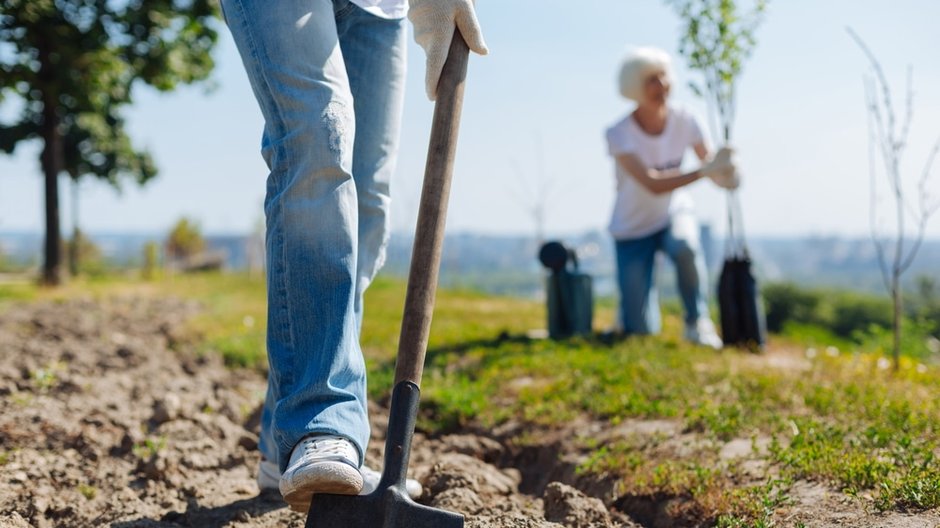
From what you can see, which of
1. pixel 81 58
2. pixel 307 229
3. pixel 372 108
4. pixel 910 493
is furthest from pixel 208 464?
pixel 81 58

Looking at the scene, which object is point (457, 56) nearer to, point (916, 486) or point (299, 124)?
point (299, 124)

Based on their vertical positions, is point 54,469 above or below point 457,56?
below

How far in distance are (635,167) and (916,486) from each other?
13.7 feet

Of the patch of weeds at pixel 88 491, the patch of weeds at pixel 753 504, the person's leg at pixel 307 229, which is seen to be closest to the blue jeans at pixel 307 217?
the person's leg at pixel 307 229

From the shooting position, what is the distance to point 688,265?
6.14 meters

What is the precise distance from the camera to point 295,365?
6.61 ft

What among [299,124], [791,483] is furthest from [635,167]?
[299,124]

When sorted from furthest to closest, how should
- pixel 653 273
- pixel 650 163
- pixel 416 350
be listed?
pixel 653 273, pixel 650 163, pixel 416 350

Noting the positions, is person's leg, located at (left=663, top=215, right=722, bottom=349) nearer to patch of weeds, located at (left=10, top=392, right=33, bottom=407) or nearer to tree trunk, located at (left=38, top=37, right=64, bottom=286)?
patch of weeds, located at (left=10, top=392, right=33, bottom=407)

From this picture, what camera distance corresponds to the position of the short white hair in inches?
246

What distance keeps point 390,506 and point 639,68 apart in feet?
16.4

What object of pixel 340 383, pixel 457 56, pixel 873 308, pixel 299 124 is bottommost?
pixel 873 308

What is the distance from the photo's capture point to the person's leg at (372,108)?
2.39 metres

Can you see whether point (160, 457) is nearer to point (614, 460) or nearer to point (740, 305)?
point (614, 460)
